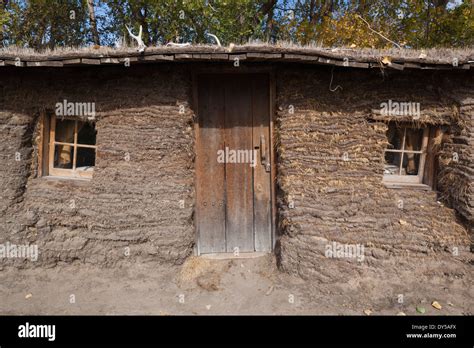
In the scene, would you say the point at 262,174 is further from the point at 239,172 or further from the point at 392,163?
the point at 392,163

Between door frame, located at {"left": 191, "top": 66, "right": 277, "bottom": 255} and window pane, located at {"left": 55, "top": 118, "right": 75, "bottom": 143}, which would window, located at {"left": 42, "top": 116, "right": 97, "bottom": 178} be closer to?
window pane, located at {"left": 55, "top": 118, "right": 75, "bottom": 143}

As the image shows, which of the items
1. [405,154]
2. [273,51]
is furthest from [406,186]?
[273,51]

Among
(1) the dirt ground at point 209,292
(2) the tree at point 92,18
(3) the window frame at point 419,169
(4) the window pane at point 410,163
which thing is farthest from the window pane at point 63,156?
(2) the tree at point 92,18

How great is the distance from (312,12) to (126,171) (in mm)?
15709

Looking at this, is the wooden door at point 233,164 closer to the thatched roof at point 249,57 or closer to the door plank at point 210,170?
the door plank at point 210,170

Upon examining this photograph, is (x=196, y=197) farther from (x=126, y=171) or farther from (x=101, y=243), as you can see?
(x=101, y=243)

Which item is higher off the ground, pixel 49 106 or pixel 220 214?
pixel 49 106

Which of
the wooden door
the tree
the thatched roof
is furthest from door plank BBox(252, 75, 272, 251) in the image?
the tree

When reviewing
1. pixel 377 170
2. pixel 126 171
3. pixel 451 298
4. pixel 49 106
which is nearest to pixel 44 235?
pixel 126 171

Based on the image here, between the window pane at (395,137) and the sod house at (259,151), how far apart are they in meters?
0.02

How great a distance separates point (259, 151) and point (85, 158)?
260cm

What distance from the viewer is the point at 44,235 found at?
4.31 metres

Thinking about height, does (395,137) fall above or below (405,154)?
above

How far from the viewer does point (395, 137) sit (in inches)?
168
